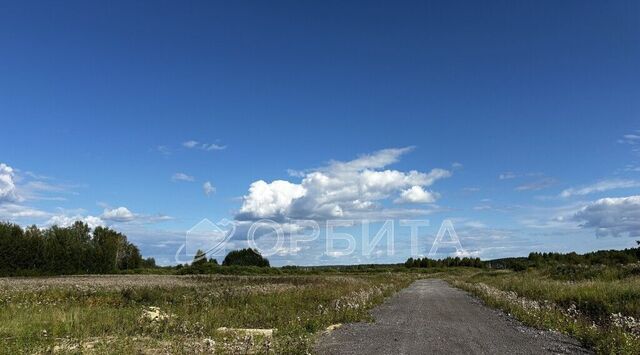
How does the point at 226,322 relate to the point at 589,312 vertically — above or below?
above

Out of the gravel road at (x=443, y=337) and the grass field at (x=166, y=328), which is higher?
the grass field at (x=166, y=328)

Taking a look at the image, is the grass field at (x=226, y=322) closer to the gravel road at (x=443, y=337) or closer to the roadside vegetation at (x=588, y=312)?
the roadside vegetation at (x=588, y=312)

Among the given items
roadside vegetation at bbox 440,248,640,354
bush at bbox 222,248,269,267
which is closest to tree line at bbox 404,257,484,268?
bush at bbox 222,248,269,267

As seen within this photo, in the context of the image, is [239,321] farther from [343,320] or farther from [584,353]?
[584,353]

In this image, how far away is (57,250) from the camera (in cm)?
9300

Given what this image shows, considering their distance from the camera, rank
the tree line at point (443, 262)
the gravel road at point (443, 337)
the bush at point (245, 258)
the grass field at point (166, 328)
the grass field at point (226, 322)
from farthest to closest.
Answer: the tree line at point (443, 262)
the bush at point (245, 258)
the gravel road at point (443, 337)
the grass field at point (226, 322)
the grass field at point (166, 328)

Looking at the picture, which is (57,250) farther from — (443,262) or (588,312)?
(443,262)

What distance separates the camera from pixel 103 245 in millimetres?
105875

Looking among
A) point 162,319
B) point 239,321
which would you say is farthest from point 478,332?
point 162,319

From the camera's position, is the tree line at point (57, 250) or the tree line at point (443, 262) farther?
the tree line at point (443, 262)

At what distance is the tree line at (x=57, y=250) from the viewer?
85938 millimetres

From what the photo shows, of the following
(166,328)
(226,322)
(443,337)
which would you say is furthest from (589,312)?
(166,328)

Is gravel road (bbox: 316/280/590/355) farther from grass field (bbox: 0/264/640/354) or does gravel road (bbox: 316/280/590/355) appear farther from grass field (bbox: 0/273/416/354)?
grass field (bbox: 0/273/416/354)

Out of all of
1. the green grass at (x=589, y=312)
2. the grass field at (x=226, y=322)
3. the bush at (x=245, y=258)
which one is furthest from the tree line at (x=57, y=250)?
the green grass at (x=589, y=312)
